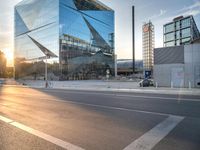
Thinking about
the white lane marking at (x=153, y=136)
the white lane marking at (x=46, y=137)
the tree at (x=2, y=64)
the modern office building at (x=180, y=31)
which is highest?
the modern office building at (x=180, y=31)

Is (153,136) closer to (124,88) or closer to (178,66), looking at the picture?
(124,88)

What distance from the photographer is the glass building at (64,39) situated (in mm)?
73000

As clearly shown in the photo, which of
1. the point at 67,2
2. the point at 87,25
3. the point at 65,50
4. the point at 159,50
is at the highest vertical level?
the point at 67,2

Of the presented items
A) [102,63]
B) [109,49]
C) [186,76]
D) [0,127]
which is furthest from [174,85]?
[109,49]

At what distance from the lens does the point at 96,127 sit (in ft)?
22.9

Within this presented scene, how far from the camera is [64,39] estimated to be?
73.3 metres

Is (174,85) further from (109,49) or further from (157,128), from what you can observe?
(109,49)

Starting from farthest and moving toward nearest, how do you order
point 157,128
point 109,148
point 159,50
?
point 159,50 → point 157,128 → point 109,148

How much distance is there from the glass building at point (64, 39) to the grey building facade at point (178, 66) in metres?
44.1

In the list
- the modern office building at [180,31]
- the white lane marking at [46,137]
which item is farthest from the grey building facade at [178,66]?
the modern office building at [180,31]

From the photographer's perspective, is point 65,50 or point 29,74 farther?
point 29,74

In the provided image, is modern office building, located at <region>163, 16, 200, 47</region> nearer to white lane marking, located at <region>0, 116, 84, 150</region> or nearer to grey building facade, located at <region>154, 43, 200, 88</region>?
grey building facade, located at <region>154, 43, 200, 88</region>

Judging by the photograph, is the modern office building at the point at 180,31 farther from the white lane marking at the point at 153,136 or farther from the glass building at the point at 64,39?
the white lane marking at the point at 153,136

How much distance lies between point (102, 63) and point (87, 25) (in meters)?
17.9
